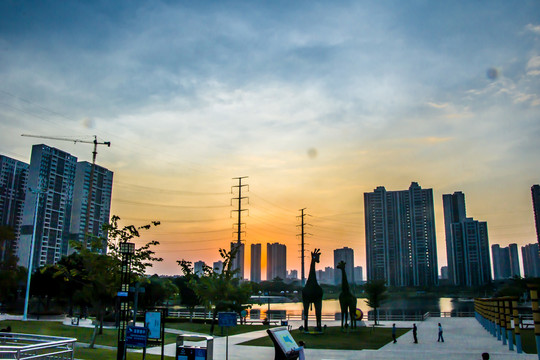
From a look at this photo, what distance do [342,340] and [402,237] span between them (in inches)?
5533

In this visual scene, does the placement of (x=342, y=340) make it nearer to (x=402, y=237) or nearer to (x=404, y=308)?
(x=404, y=308)

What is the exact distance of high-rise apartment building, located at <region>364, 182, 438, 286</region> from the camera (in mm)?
159375

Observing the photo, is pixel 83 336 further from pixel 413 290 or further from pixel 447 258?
pixel 447 258

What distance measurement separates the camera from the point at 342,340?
1204 inches

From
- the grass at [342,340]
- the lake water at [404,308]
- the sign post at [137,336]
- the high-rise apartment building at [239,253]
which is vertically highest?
the high-rise apartment building at [239,253]

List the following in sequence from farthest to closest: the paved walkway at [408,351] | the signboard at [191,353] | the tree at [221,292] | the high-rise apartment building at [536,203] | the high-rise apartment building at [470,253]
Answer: the high-rise apartment building at [470,253] < the high-rise apartment building at [536,203] < the tree at [221,292] < the paved walkway at [408,351] < the signboard at [191,353]

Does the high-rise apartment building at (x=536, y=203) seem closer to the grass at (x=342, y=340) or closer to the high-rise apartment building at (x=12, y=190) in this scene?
the grass at (x=342, y=340)

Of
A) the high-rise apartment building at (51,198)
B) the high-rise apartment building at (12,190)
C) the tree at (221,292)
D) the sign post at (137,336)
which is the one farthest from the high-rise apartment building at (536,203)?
the high-rise apartment building at (12,190)

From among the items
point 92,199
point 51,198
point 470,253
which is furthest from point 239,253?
point 470,253

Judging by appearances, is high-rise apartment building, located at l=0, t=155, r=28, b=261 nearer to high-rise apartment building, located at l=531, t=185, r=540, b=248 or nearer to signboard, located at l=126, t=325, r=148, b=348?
signboard, located at l=126, t=325, r=148, b=348

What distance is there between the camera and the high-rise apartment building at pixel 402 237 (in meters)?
159

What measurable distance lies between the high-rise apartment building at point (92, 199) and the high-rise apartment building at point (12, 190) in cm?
2195

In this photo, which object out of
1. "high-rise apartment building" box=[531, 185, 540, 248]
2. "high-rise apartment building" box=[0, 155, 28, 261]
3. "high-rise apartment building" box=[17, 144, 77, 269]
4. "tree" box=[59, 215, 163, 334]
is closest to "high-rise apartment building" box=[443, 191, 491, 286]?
"high-rise apartment building" box=[531, 185, 540, 248]

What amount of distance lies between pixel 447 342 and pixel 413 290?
135 metres
